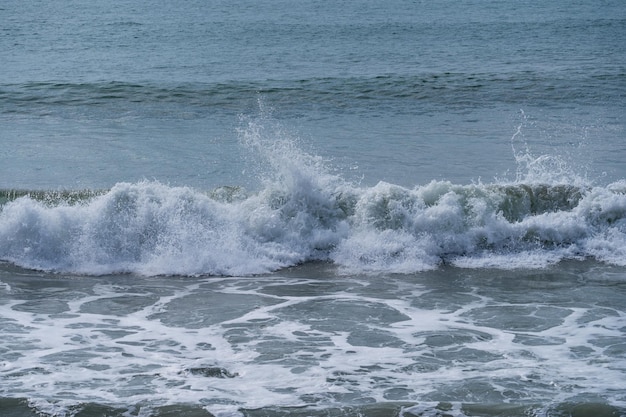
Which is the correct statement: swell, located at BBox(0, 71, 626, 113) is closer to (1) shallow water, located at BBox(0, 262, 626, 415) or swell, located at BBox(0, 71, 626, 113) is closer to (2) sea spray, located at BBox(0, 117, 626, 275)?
(2) sea spray, located at BBox(0, 117, 626, 275)

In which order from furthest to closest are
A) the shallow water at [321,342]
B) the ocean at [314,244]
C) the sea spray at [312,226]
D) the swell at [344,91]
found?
1. the swell at [344,91]
2. the sea spray at [312,226]
3. the ocean at [314,244]
4. the shallow water at [321,342]

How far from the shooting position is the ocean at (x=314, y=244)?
21.4ft

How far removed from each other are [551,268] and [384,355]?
12.3ft

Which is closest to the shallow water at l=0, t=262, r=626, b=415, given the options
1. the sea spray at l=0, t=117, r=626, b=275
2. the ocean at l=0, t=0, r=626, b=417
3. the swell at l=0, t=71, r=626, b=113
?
the ocean at l=0, t=0, r=626, b=417

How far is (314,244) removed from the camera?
A: 10938 mm

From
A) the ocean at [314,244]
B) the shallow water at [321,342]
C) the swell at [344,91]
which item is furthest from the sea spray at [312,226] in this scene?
the swell at [344,91]

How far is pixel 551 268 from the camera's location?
1012cm

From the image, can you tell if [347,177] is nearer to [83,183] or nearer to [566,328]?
[83,183]

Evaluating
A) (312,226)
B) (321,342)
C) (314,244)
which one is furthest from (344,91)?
(321,342)

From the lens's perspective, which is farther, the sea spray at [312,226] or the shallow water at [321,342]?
the sea spray at [312,226]

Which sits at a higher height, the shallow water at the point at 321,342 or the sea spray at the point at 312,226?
the sea spray at the point at 312,226

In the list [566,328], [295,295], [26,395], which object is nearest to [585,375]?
[566,328]

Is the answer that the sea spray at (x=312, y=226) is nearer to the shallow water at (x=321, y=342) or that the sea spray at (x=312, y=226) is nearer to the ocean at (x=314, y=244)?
the ocean at (x=314, y=244)

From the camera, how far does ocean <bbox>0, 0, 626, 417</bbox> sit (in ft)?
21.4
